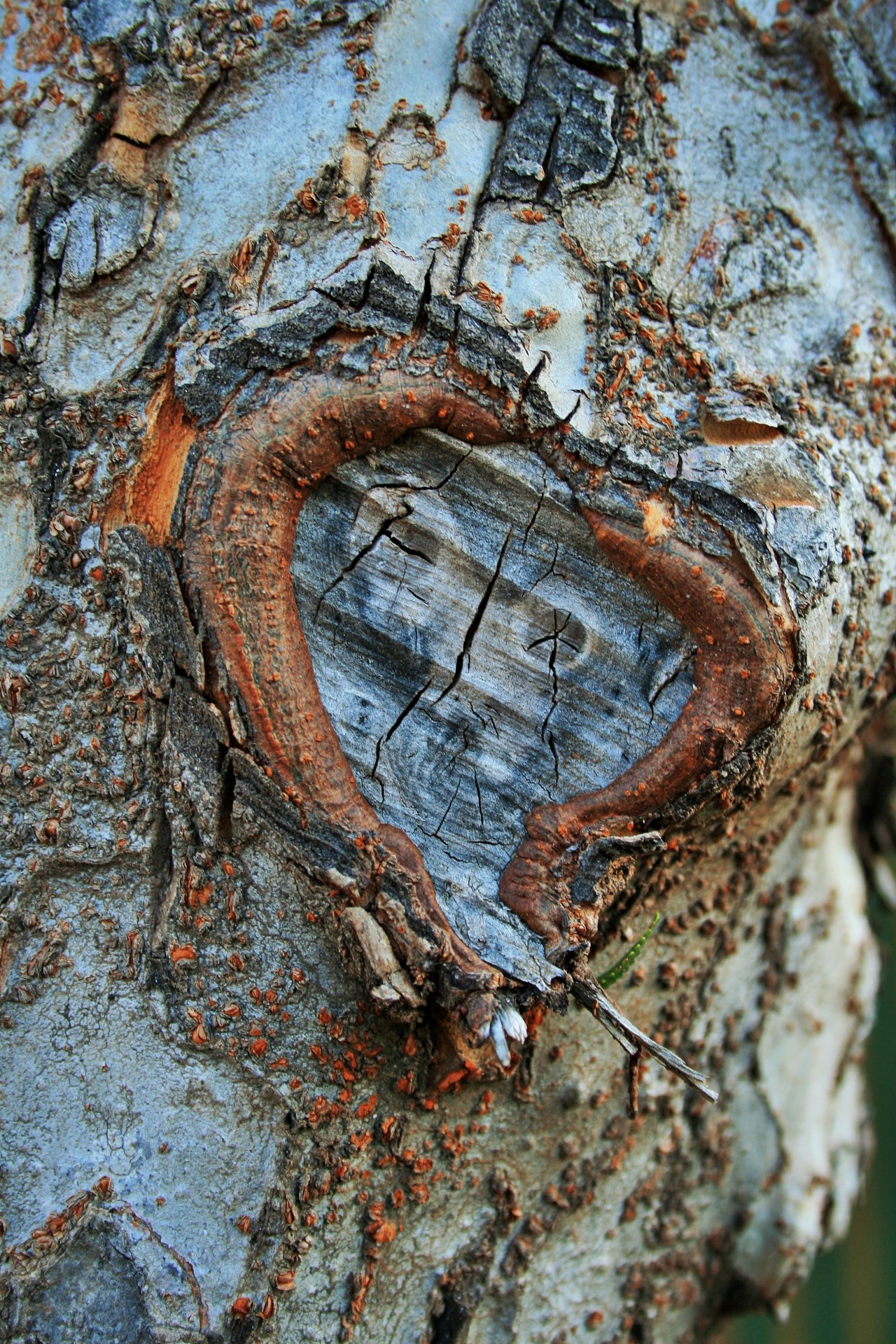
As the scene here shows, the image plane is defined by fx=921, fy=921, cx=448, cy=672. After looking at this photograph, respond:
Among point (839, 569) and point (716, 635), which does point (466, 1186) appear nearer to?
point (716, 635)

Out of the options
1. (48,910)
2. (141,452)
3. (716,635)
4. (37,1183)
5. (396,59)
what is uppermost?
(396,59)

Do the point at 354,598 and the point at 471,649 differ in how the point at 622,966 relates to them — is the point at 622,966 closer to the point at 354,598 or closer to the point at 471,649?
the point at 471,649

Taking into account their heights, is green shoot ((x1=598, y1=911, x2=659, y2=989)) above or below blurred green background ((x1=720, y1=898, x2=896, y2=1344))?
above

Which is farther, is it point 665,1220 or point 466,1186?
point 665,1220

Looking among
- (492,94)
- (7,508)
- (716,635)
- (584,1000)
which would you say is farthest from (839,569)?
(7,508)

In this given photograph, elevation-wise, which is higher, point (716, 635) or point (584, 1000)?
point (716, 635)

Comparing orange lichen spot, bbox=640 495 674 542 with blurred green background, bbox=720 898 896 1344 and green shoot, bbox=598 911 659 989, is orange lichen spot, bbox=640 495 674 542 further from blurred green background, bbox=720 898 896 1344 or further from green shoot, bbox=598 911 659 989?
blurred green background, bbox=720 898 896 1344

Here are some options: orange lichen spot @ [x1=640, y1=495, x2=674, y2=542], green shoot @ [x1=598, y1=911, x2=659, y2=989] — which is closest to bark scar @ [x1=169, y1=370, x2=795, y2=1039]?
orange lichen spot @ [x1=640, y1=495, x2=674, y2=542]
